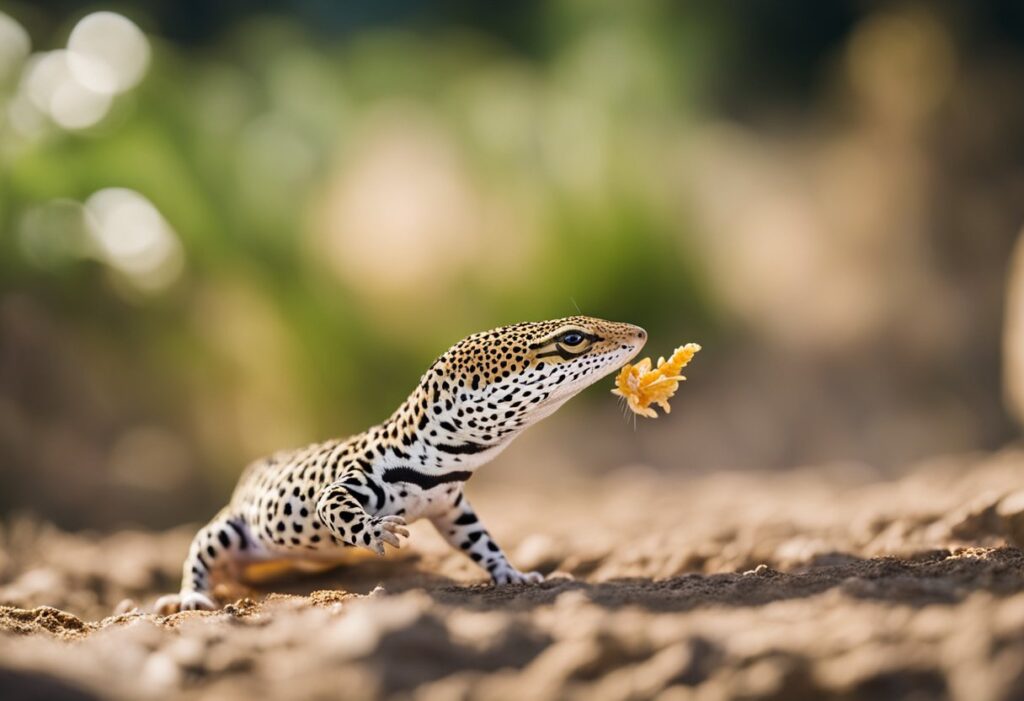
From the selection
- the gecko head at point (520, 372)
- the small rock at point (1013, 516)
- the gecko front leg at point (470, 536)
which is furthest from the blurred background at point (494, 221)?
the small rock at point (1013, 516)

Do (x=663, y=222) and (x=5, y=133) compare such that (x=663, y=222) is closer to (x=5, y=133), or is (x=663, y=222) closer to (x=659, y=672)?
(x=5, y=133)

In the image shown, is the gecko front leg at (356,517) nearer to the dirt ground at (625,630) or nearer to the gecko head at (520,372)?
the dirt ground at (625,630)

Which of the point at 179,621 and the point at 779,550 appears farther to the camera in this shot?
the point at 779,550

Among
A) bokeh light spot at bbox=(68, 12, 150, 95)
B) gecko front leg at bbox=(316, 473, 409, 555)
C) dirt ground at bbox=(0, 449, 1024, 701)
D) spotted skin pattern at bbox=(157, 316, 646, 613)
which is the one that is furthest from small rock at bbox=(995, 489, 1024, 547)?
bokeh light spot at bbox=(68, 12, 150, 95)

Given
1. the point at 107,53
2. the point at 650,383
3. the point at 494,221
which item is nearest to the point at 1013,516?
the point at 650,383

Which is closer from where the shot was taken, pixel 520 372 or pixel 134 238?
pixel 520 372

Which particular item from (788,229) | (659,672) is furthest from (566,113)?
(659,672)

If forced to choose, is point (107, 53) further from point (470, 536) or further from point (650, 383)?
point (650, 383)

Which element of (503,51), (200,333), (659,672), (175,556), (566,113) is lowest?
(659,672)
